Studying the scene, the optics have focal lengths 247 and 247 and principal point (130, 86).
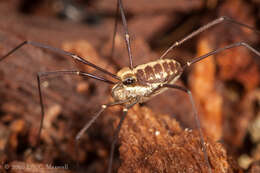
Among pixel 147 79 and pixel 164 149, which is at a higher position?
pixel 147 79

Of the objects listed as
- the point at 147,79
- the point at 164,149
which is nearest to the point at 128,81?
the point at 147,79

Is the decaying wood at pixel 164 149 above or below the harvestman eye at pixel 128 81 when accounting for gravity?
below

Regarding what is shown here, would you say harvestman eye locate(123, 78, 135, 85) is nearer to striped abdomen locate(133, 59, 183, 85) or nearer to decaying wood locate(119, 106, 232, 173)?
striped abdomen locate(133, 59, 183, 85)

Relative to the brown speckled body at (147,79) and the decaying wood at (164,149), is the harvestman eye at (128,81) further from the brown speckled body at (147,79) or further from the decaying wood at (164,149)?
the decaying wood at (164,149)

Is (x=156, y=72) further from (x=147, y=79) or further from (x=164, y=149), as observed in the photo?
(x=164, y=149)

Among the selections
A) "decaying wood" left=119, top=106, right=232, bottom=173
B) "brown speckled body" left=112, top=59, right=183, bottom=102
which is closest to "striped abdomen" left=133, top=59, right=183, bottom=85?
"brown speckled body" left=112, top=59, right=183, bottom=102

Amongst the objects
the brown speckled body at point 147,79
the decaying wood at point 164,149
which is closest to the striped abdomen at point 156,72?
the brown speckled body at point 147,79

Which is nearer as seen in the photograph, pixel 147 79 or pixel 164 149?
pixel 164 149
